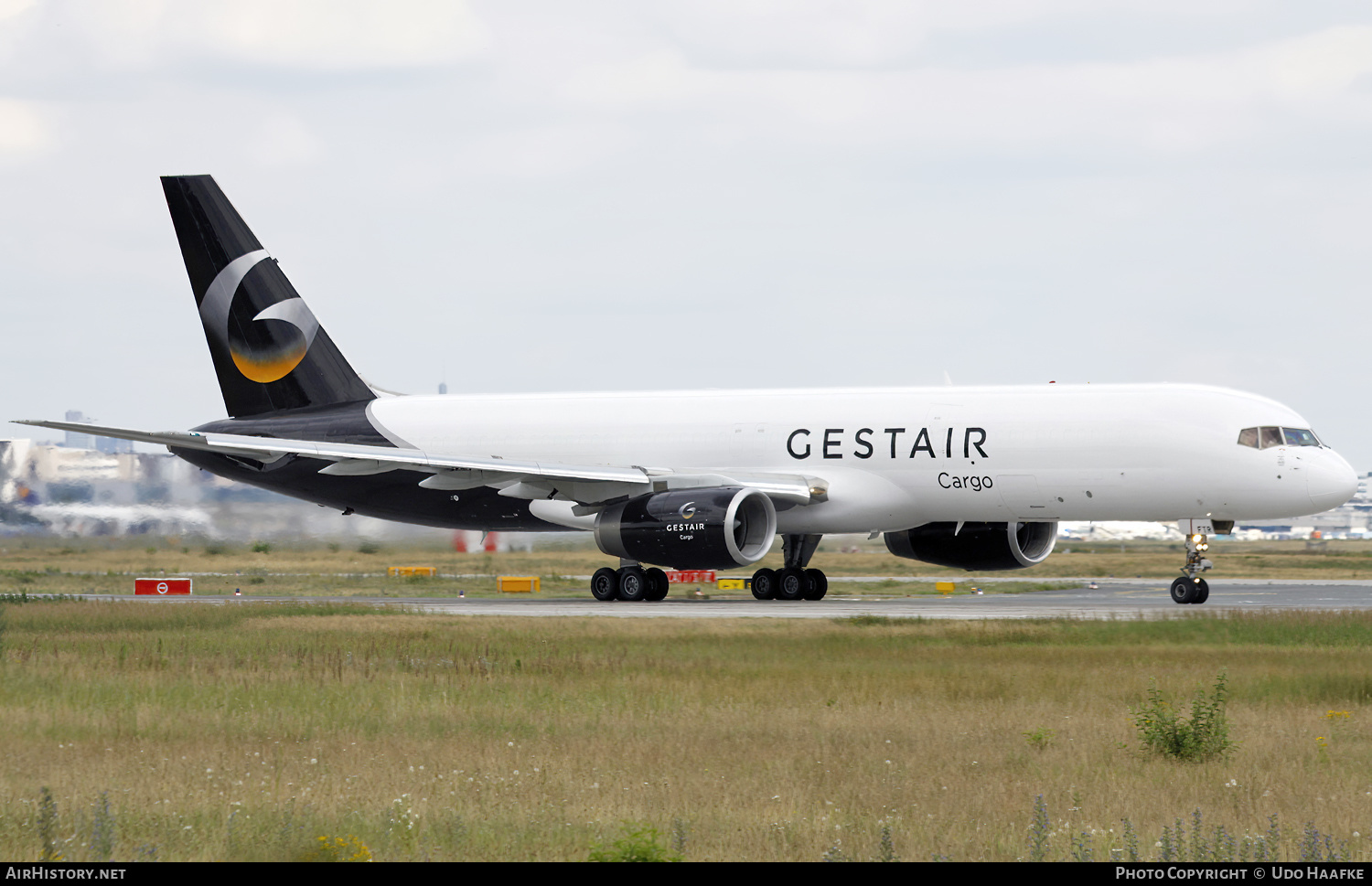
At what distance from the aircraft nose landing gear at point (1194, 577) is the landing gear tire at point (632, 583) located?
9802mm

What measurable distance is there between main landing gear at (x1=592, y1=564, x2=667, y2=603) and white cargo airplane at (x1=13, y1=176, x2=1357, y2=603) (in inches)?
1.6

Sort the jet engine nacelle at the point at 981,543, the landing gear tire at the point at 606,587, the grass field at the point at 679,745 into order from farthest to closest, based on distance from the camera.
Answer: the jet engine nacelle at the point at 981,543, the landing gear tire at the point at 606,587, the grass field at the point at 679,745

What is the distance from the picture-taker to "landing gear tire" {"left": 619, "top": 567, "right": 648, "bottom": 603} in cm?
3175

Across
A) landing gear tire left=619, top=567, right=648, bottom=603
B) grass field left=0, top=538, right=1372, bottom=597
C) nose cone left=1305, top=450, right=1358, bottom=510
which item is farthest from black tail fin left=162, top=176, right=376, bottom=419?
nose cone left=1305, top=450, right=1358, bottom=510

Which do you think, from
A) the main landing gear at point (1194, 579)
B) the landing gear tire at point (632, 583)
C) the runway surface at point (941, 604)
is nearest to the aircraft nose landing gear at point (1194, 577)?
the main landing gear at point (1194, 579)

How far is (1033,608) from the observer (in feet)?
89.8

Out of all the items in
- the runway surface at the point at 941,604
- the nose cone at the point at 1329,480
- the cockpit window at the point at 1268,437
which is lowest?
the runway surface at the point at 941,604

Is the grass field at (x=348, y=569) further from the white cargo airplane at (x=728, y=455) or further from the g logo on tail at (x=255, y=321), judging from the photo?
the g logo on tail at (x=255, y=321)

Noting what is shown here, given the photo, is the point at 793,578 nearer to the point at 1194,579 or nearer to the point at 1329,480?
the point at 1194,579

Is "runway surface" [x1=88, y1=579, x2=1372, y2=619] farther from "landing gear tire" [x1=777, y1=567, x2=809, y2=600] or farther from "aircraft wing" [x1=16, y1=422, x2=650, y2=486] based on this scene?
"aircraft wing" [x1=16, y1=422, x2=650, y2=486]

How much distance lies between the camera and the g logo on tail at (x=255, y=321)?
117 ft

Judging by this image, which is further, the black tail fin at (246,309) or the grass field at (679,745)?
the black tail fin at (246,309)

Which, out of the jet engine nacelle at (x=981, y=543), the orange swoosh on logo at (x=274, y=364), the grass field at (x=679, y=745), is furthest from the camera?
the orange swoosh on logo at (x=274, y=364)

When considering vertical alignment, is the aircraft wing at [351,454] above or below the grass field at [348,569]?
above
